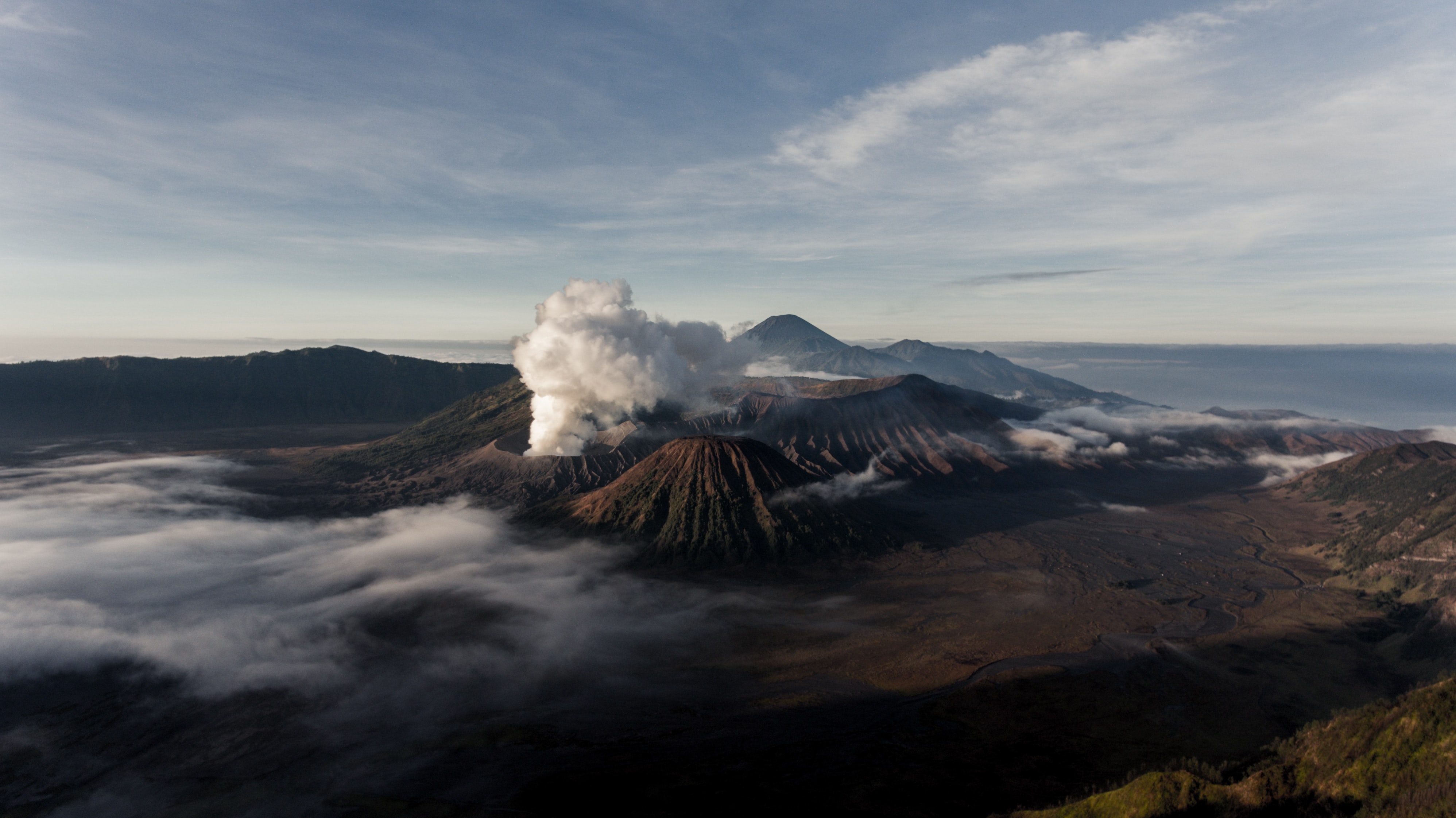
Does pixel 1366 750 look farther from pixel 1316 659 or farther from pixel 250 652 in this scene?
pixel 250 652

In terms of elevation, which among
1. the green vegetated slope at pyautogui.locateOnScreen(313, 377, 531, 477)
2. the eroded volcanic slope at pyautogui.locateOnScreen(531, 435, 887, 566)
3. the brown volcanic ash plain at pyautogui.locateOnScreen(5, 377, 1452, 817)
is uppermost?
the green vegetated slope at pyautogui.locateOnScreen(313, 377, 531, 477)

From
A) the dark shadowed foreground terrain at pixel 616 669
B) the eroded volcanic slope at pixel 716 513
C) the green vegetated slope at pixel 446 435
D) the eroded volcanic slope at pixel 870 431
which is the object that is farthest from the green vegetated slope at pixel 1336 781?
the green vegetated slope at pixel 446 435

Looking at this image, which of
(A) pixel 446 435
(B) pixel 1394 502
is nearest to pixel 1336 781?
(B) pixel 1394 502

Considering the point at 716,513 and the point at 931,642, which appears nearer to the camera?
the point at 931,642

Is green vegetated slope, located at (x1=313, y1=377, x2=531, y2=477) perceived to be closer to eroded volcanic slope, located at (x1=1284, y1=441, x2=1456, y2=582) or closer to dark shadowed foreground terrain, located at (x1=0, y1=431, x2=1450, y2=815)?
dark shadowed foreground terrain, located at (x1=0, y1=431, x2=1450, y2=815)

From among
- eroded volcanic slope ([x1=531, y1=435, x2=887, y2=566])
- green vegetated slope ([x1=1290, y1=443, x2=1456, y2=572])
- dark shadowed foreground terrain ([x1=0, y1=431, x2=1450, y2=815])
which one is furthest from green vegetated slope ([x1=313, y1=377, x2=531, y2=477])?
green vegetated slope ([x1=1290, y1=443, x2=1456, y2=572])

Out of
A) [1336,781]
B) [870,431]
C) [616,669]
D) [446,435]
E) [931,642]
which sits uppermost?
[446,435]

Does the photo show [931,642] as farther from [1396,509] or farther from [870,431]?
[1396,509]
